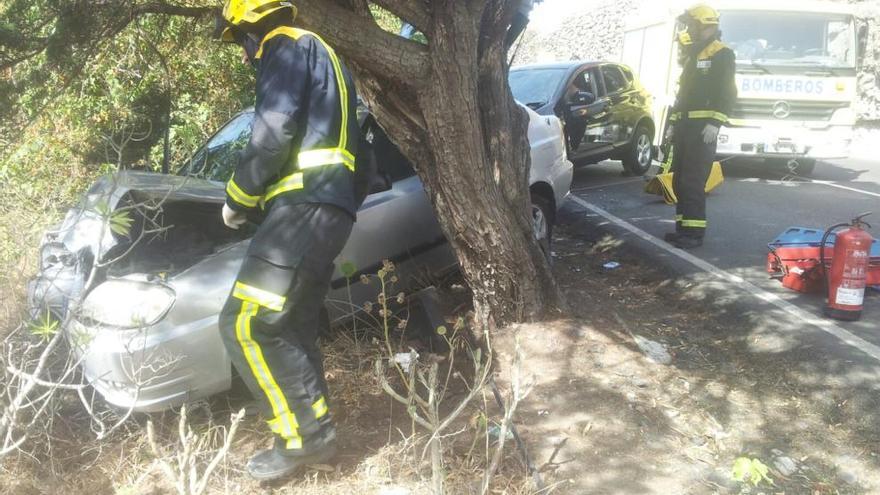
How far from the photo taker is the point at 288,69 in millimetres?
2521

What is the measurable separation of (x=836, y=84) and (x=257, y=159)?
9.01m

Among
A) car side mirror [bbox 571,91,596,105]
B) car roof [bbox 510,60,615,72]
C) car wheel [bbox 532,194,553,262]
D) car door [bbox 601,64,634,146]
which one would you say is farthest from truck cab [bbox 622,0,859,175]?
car wheel [bbox 532,194,553,262]

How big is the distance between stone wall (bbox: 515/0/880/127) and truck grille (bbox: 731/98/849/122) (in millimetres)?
4781

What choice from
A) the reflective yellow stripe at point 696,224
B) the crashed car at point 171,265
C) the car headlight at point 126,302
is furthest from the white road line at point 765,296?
the car headlight at point 126,302

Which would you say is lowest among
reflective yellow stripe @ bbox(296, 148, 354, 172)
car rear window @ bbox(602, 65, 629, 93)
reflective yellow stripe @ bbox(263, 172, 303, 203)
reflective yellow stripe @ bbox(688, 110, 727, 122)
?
reflective yellow stripe @ bbox(263, 172, 303, 203)

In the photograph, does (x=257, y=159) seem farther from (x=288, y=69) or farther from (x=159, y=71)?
(x=159, y=71)

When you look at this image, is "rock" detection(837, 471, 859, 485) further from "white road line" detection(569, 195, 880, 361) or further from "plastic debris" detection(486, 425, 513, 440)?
"plastic debris" detection(486, 425, 513, 440)

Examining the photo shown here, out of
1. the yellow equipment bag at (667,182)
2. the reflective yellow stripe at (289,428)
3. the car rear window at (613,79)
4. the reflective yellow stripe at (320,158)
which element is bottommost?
the reflective yellow stripe at (289,428)

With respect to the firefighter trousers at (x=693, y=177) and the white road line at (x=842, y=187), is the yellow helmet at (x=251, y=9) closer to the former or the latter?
the firefighter trousers at (x=693, y=177)

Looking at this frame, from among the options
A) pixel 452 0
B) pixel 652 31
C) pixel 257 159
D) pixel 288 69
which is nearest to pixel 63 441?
pixel 257 159

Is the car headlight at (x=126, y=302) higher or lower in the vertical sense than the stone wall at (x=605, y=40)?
lower

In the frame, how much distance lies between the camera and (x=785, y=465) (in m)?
2.81

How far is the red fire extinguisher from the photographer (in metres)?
3.91

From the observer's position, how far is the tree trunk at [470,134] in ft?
10.8
